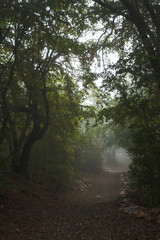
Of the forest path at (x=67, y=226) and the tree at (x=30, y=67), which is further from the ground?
the tree at (x=30, y=67)

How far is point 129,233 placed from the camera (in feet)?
12.5

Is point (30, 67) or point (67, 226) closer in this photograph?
point (67, 226)

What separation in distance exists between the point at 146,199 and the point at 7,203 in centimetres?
458

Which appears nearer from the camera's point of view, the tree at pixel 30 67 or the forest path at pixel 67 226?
the forest path at pixel 67 226

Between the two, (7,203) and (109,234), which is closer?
(109,234)

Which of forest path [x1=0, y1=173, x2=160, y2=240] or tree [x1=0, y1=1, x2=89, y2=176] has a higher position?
tree [x1=0, y1=1, x2=89, y2=176]

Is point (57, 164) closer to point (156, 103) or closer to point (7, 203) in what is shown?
point (7, 203)

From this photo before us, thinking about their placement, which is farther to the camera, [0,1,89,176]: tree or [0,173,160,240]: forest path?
[0,1,89,176]: tree

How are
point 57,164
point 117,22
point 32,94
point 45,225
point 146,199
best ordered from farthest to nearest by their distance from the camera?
point 57,164
point 117,22
point 32,94
point 146,199
point 45,225

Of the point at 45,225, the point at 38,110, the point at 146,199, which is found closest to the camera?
the point at 45,225

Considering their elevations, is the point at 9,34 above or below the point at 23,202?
above

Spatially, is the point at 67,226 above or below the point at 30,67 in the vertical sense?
below

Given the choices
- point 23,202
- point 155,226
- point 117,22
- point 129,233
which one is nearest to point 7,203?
point 23,202

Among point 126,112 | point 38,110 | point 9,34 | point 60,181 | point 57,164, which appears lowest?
point 60,181
